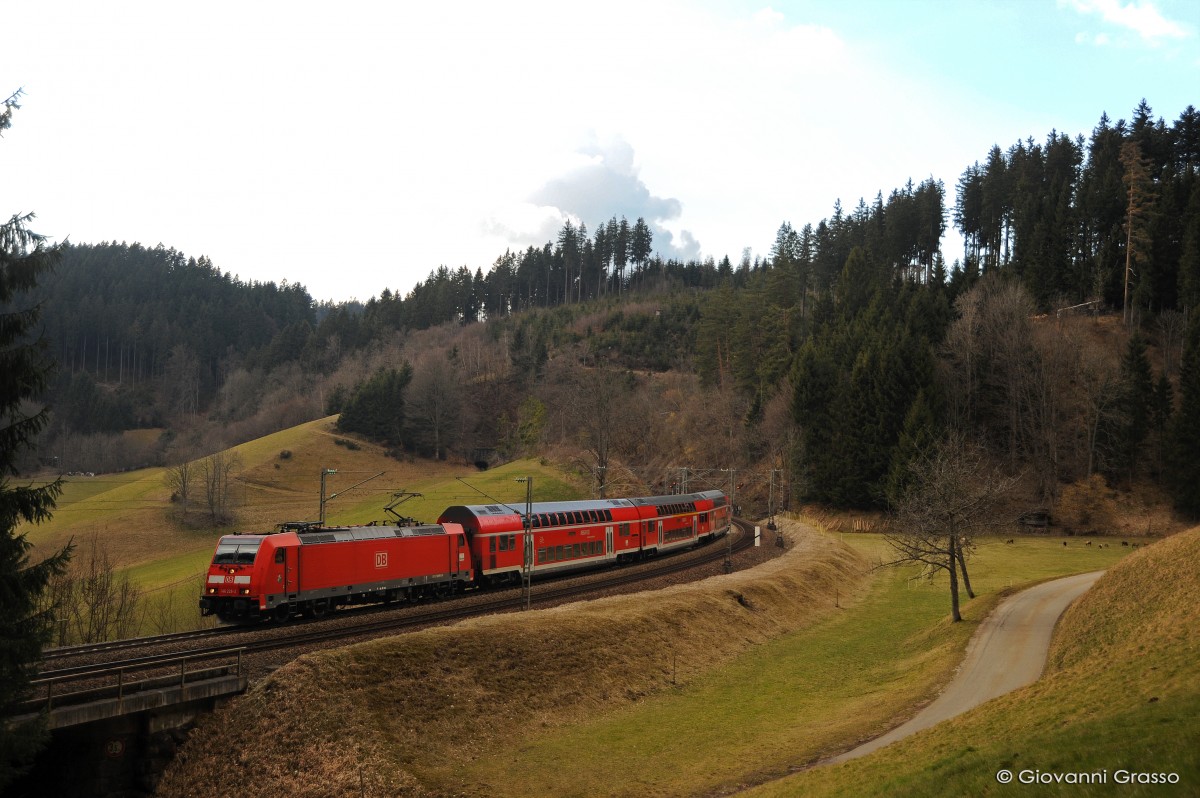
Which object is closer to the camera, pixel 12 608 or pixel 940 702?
pixel 12 608

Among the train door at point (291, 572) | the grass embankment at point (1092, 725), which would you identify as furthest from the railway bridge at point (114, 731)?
the grass embankment at point (1092, 725)

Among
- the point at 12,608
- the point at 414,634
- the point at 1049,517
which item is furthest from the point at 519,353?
the point at 12,608

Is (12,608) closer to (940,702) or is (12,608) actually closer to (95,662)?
(95,662)

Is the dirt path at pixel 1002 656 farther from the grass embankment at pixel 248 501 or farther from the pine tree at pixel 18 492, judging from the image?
the grass embankment at pixel 248 501

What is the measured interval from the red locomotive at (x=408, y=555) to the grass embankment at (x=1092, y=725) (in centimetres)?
2124

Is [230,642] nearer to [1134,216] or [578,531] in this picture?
[578,531]

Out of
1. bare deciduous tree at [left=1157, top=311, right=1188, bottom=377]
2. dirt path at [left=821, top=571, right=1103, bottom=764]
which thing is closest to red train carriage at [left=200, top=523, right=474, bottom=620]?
dirt path at [left=821, top=571, right=1103, bottom=764]

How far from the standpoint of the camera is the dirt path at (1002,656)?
24.7 metres

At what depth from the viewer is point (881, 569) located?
2450 inches

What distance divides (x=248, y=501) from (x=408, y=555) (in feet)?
244

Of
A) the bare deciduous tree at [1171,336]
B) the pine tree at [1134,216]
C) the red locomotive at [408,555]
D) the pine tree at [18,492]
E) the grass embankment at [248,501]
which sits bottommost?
the grass embankment at [248,501]

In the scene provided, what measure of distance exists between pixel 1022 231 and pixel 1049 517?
51555 millimetres

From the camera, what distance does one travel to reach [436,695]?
2639 cm

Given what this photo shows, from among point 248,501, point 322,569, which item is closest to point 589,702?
point 322,569
